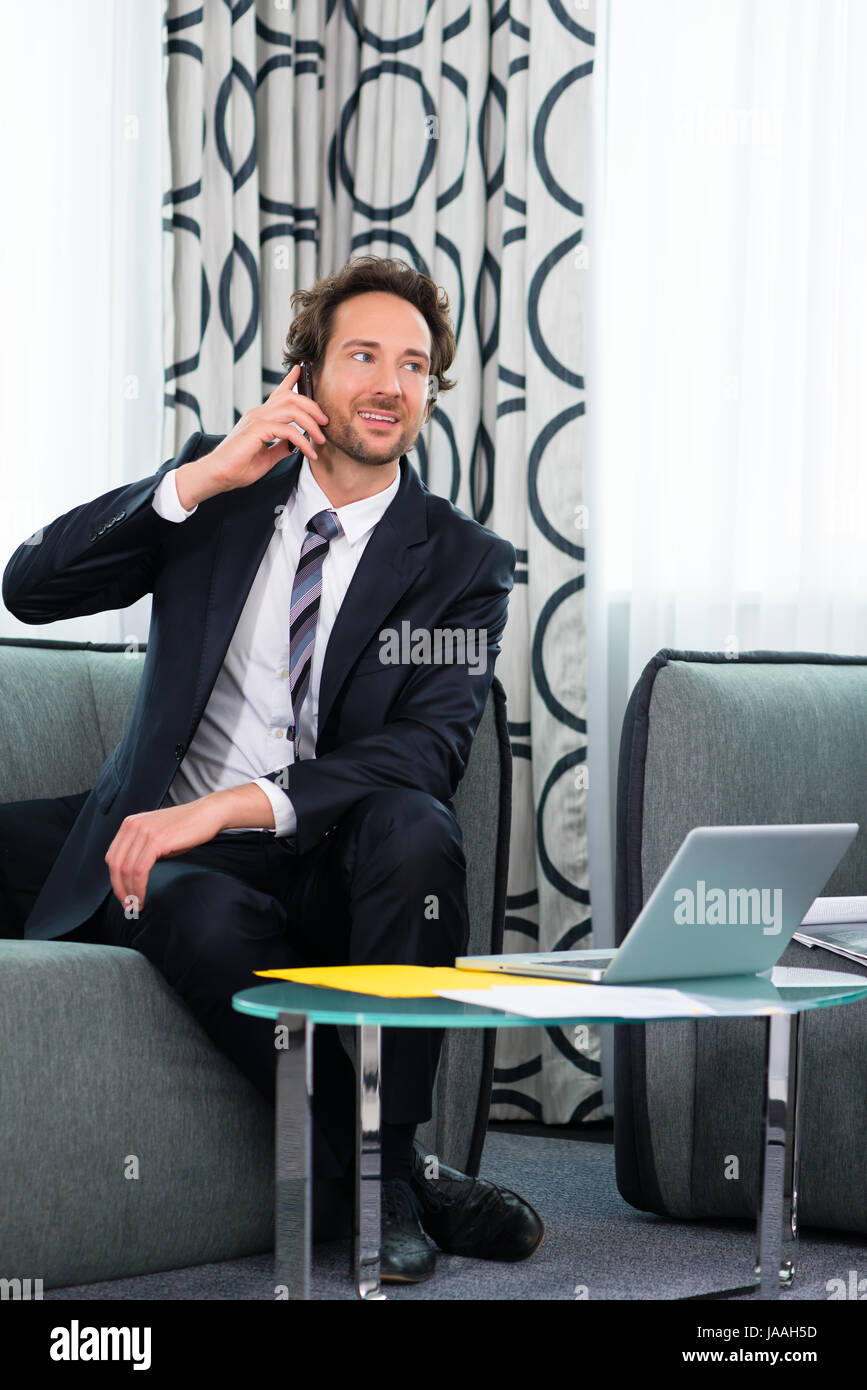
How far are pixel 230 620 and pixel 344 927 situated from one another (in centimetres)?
41

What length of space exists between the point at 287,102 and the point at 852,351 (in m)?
1.16

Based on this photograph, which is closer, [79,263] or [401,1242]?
[401,1242]

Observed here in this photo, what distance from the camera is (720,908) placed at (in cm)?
122

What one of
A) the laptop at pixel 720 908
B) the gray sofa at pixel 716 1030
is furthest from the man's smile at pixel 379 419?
the laptop at pixel 720 908

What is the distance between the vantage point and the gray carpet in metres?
1.56

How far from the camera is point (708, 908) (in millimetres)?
1213

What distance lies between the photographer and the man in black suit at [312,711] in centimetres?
157

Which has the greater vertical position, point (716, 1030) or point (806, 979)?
point (806, 979)

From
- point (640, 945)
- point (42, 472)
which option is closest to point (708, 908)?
point (640, 945)

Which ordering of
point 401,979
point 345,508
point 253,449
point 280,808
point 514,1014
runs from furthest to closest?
point 345,508 < point 253,449 < point 280,808 < point 401,979 < point 514,1014

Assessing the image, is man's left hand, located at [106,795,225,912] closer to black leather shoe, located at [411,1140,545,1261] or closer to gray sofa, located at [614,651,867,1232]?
black leather shoe, located at [411,1140,545,1261]

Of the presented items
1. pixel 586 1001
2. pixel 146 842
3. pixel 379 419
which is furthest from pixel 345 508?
pixel 586 1001

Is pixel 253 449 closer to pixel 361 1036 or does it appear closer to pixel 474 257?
pixel 361 1036
